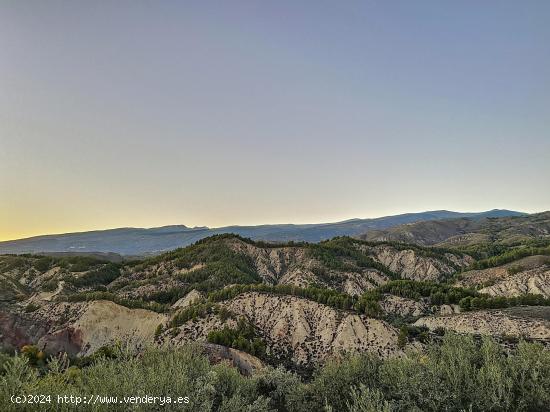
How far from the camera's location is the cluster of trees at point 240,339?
187 ft

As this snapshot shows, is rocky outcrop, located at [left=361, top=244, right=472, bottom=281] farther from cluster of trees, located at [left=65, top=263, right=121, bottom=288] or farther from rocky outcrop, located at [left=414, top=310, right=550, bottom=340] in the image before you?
cluster of trees, located at [left=65, top=263, right=121, bottom=288]

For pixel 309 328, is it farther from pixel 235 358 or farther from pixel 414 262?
pixel 414 262

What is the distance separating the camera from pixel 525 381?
72.8ft

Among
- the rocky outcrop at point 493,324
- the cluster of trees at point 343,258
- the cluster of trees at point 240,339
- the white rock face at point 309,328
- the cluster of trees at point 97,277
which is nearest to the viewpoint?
the rocky outcrop at point 493,324

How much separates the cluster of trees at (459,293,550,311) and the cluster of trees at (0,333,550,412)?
168 feet

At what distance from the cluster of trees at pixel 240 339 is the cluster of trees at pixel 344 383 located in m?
24.6

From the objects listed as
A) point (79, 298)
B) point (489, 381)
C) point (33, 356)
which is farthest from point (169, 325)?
point (489, 381)

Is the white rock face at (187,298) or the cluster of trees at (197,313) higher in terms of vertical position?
the cluster of trees at (197,313)

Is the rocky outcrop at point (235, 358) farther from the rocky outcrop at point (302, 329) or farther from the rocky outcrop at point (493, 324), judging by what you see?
the rocky outcrop at point (493, 324)

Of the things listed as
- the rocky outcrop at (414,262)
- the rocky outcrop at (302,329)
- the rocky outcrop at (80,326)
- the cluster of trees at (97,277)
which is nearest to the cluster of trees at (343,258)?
the rocky outcrop at (414,262)

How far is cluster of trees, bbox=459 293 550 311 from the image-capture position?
71.4 m

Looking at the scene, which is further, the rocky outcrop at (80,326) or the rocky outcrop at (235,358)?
the rocky outcrop at (80,326)

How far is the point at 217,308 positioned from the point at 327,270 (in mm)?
55250

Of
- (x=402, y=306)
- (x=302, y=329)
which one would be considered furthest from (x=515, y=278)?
(x=302, y=329)
